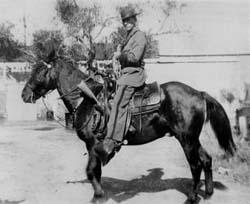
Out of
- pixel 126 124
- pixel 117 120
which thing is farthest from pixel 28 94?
pixel 126 124

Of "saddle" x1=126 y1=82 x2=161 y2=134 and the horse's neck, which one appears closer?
"saddle" x1=126 y1=82 x2=161 y2=134

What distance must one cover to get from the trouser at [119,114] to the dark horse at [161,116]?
224mm

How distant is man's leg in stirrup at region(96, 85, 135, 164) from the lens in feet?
19.4

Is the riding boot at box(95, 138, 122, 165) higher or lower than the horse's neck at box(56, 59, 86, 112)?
lower

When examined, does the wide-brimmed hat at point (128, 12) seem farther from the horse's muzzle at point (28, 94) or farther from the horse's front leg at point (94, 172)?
the horse's front leg at point (94, 172)

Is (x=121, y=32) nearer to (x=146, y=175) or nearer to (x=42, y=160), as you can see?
(x=42, y=160)

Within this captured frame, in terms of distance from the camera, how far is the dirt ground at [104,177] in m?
6.39

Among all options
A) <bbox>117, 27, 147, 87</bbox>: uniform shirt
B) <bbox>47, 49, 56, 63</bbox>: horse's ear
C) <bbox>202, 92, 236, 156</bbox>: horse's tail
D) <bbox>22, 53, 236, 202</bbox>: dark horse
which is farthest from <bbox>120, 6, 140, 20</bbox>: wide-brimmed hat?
<bbox>202, 92, 236, 156</bbox>: horse's tail

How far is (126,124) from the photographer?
5.99 meters

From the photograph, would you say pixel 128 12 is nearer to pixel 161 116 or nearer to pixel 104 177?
pixel 161 116

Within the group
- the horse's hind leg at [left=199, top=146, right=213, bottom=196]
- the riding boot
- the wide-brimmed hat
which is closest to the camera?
the wide-brimmed hat

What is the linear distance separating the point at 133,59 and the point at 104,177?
2939 millimetres

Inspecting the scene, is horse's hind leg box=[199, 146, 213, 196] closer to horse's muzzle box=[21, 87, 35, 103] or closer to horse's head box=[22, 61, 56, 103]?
horse's head box=[22, 61, 56, 103]

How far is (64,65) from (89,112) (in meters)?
0.94
